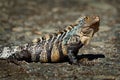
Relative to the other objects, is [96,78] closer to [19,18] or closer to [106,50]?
[106,50]

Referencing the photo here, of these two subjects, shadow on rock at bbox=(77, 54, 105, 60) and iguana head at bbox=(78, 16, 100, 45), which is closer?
iguana head at bbox=(78, 16, 100, 45)

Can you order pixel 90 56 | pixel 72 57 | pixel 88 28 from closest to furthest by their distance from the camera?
1. pixel 72 57
2. pixel 88 28
3. pixel 90 56

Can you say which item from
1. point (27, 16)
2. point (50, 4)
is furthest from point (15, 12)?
point (50, 4)

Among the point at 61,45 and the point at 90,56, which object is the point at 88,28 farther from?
the point at 90,56

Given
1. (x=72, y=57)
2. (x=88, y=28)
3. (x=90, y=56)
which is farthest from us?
(x=90, y=56)

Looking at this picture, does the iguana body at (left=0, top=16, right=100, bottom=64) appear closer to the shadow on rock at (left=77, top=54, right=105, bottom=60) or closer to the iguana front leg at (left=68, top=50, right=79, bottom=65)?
the iguana front leg at (left=68, top=50, right=79, bottom=65)

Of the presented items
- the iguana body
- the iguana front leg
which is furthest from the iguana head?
the iguana front leg

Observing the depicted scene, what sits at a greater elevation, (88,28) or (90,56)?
(88,28)

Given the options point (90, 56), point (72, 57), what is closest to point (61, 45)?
point (72, 57)
